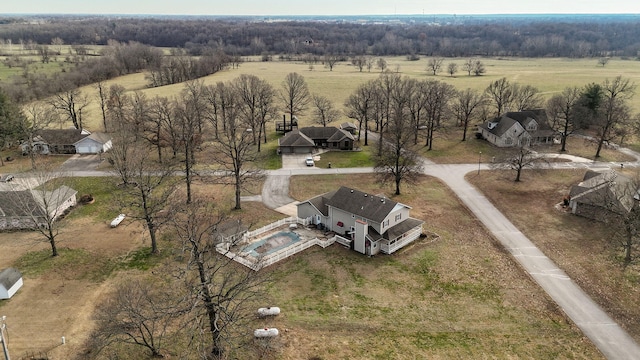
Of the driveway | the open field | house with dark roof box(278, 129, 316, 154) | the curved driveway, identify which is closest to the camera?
the curved driveway

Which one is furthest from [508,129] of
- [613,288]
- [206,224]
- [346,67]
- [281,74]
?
[346,67]

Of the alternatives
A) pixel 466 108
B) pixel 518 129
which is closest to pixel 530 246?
pixel 518 129

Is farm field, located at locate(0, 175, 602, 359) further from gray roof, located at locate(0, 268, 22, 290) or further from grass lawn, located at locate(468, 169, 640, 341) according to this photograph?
grass lawn, located at locate(468, 169, 640, 341)

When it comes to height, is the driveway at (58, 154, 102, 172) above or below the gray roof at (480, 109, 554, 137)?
below

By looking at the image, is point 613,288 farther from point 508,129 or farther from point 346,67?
point 346,67

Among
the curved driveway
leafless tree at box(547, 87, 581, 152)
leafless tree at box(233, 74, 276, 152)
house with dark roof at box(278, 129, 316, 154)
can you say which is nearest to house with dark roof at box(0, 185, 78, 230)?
the curved driveway

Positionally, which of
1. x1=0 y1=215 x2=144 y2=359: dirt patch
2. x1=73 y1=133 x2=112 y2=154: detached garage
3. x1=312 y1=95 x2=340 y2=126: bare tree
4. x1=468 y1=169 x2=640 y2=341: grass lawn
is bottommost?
x1=0 y1=215 x2=144 y2=359: dirt patch

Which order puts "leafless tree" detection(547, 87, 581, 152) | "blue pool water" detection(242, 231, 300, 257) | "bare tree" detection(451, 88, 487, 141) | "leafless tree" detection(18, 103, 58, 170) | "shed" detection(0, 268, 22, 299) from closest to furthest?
"shed" detection(0, 268, 22, 299)
"blue pool water" detection(242, 231, 300, 257)
"leafless tree" detection(18, 103, 58, 170)
"leafless tree" detection(547, 87, 581, 152)
"bare tree" detection(451, 88, 487, 141)

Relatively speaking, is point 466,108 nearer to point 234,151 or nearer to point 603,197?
point 603,197
